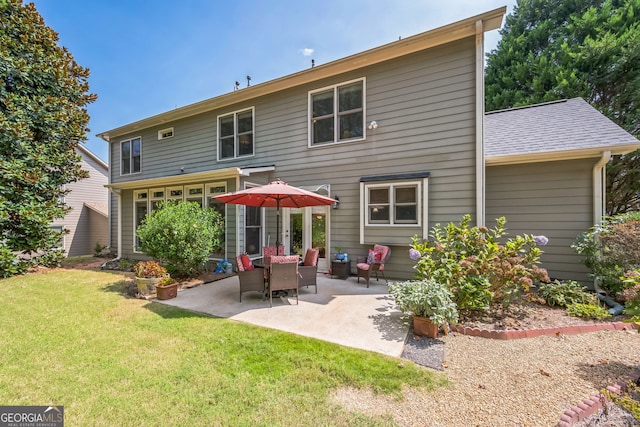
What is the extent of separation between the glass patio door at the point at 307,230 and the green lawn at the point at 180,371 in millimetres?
3981

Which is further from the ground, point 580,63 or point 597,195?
point 580,63

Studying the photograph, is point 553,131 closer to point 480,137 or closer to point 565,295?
point 480,137

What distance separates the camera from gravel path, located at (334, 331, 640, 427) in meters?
2.16

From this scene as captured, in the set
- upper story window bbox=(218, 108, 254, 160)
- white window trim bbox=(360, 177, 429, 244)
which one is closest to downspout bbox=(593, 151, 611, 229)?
white window trim bbox=(360, 177, 429, 244)

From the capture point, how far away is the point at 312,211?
7.87 metres

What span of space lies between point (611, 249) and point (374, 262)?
14.1 ft

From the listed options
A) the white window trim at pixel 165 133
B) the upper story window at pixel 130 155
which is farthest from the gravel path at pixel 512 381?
the upper story window at pixel 130 155

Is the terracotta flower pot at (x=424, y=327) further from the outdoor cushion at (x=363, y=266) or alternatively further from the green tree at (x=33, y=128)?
the green tree at (x=33, y=128)

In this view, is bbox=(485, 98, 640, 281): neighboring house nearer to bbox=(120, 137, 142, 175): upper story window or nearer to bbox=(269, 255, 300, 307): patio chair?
bbox=(269, 255, 300, 307): patio chair

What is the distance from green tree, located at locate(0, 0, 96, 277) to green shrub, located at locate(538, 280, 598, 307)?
12604 millimetres

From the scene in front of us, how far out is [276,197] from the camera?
5578 millimetres

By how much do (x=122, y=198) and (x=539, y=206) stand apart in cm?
1338

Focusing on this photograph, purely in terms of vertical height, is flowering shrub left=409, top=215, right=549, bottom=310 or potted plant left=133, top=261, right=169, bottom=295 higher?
flowering shrub left=409, top=215, right=549, bottom=310

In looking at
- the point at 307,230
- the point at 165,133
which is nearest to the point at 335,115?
the point at 307,230
